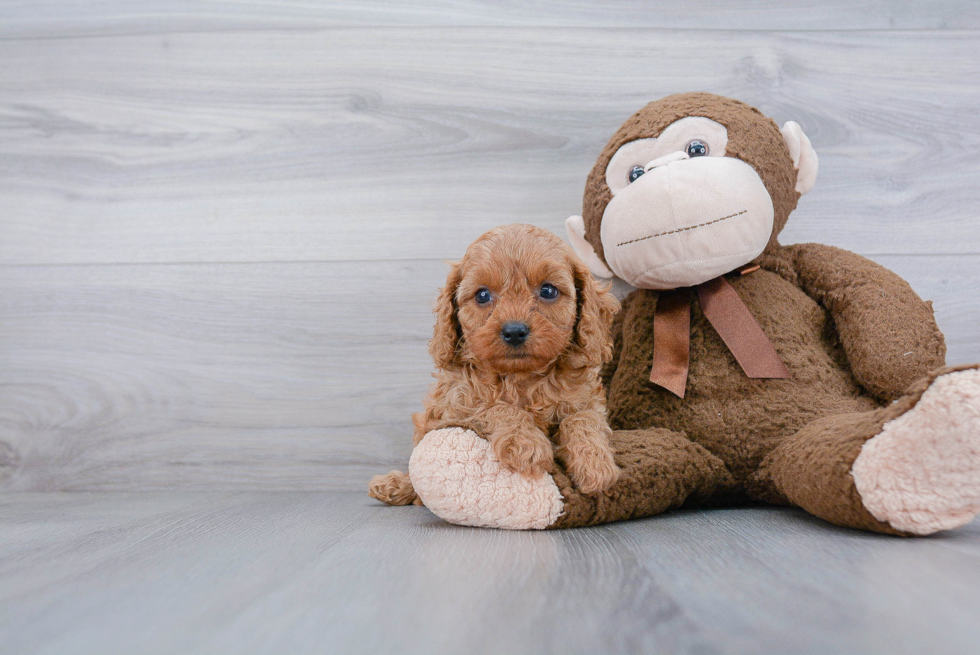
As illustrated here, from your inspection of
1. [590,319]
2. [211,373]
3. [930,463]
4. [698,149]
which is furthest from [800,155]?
[211,373]

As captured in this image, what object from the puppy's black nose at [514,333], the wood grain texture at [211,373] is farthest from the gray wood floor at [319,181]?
the puppy's black nose at [514,333]

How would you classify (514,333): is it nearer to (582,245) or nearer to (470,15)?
(582,245)

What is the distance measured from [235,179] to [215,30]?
14.5 inches

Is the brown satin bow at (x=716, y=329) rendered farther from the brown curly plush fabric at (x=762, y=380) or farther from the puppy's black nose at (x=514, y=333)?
the puppy's black nose at (x=514, y=333)

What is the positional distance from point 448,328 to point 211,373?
78 centimetres

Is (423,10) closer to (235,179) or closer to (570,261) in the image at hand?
(235,179)

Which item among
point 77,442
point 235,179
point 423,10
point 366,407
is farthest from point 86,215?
point 423,10

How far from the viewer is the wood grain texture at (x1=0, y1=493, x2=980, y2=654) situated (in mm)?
521

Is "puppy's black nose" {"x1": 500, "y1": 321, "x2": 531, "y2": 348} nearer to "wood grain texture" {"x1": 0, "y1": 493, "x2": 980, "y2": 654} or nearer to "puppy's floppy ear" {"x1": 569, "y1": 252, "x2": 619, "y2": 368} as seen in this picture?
"puppy's floppy ear" {"x1": 569, "y1": 252, "x2": 619, "y2": 368}

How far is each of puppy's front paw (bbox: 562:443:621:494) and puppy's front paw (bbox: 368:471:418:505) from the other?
40cm

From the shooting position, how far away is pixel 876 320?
42.5 inches

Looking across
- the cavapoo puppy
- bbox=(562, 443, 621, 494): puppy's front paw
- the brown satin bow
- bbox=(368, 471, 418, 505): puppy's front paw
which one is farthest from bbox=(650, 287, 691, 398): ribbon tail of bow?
bbox=(368, 471, 418, 505): puppy's front paw

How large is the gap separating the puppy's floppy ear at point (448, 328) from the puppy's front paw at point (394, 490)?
306mm

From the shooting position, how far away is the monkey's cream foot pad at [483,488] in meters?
0.89
